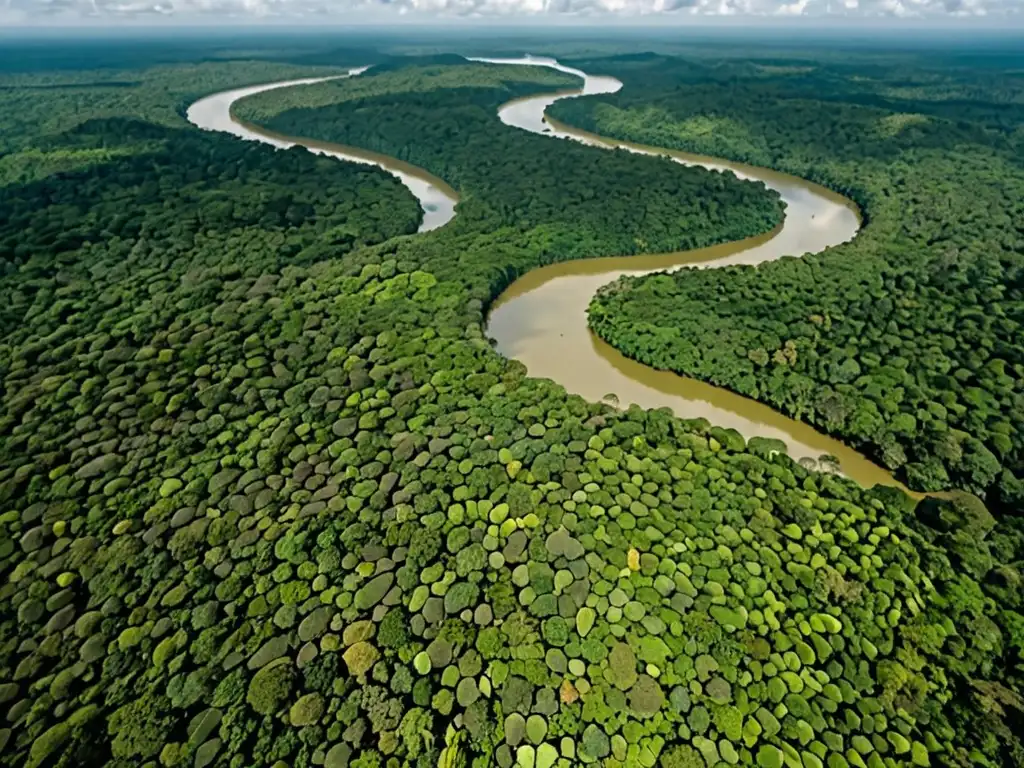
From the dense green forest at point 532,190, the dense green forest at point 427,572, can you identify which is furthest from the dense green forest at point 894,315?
the dense green forest at point 532,190

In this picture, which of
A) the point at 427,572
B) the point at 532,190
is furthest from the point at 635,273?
the point at 427,572

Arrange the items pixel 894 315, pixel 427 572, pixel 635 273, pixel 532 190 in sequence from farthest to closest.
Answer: pixel 532 190 < pixel 635 273 < pixel 894 315 < pixel 427 572

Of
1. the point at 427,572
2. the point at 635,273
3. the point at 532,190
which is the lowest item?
the point at 635,273

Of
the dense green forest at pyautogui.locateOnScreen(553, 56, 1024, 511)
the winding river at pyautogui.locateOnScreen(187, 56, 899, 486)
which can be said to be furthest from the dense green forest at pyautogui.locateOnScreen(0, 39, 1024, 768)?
the dense green forest at pyautogui.locateOnScreen(553, 56, 1024, 511)

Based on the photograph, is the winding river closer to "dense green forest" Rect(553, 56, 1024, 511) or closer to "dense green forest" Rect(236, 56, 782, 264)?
"dense green forest" Rect(553, 56, 1024, 511)

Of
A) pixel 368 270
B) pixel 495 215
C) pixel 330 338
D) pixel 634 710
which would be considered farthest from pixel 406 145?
pixel 634 710

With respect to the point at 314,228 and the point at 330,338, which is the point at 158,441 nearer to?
the point at 330,338

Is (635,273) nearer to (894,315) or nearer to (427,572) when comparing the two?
(894,315)
